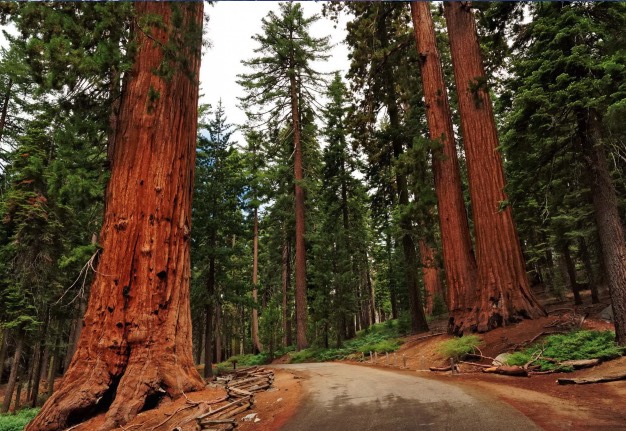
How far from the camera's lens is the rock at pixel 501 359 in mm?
7707

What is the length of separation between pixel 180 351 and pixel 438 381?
501 cm

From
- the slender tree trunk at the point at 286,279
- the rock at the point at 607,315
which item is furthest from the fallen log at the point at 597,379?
the slender tree trunk at the point at 286,279

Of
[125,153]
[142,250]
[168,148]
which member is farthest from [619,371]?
[125,153]

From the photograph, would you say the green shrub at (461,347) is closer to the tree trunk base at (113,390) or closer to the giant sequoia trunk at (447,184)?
the giant sequoia trunk at (447,184)

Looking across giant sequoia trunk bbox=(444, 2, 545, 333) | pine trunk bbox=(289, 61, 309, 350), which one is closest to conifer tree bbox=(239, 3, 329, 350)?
pine trunk bbox=(289, 61, 309, 350)

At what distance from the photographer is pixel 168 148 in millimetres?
6875

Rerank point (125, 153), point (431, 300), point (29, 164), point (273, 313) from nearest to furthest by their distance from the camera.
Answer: point (125, 153), point (29, 164), point (273, 313), point (431, 300)

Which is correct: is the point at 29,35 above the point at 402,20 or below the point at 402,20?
below

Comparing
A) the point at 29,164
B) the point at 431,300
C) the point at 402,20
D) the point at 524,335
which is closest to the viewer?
the point at 524,335

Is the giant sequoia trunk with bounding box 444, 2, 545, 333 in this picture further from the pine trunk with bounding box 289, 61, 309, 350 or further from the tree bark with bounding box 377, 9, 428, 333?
the pine trunk with bounding box 289, 61, 309, 350

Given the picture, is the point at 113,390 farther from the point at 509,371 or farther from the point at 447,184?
the point at 447,184

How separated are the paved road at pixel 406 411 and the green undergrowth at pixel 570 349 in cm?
228

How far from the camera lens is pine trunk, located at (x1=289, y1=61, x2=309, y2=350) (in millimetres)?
20844

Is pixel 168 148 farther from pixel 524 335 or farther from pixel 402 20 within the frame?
pixel 402 20
